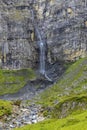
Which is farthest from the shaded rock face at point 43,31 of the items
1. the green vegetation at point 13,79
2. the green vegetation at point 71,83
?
the green vegetation at point 71,83

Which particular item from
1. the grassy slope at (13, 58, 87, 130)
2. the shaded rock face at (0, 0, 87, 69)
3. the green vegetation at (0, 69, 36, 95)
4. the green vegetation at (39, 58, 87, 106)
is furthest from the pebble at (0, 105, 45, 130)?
the shaded rock face at (0, 0, 87, 69)

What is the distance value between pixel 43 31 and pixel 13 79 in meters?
35.2

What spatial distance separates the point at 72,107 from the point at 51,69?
100446 millimetres

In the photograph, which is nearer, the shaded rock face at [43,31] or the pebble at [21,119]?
the pebble at [21,119]

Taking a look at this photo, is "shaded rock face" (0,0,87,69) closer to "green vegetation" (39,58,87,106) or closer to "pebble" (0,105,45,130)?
"green vegetation" (39,58,87,106)

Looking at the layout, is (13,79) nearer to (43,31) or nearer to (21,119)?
(43,31)

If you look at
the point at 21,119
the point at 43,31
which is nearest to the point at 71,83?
the point at 43,31

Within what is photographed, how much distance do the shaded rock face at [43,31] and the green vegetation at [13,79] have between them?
19.9ft

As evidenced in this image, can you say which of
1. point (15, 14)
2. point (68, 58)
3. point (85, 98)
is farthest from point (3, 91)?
point (85, 98)

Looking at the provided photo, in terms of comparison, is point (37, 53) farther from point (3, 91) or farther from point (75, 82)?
point (75, 82)

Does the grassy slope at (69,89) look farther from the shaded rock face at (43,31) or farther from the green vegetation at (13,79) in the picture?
the shaded rock face at (43,31)

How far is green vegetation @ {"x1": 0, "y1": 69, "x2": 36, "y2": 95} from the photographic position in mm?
140062

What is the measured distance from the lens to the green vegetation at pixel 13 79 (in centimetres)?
Answer: 14006

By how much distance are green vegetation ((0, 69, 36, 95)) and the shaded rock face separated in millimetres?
6079
